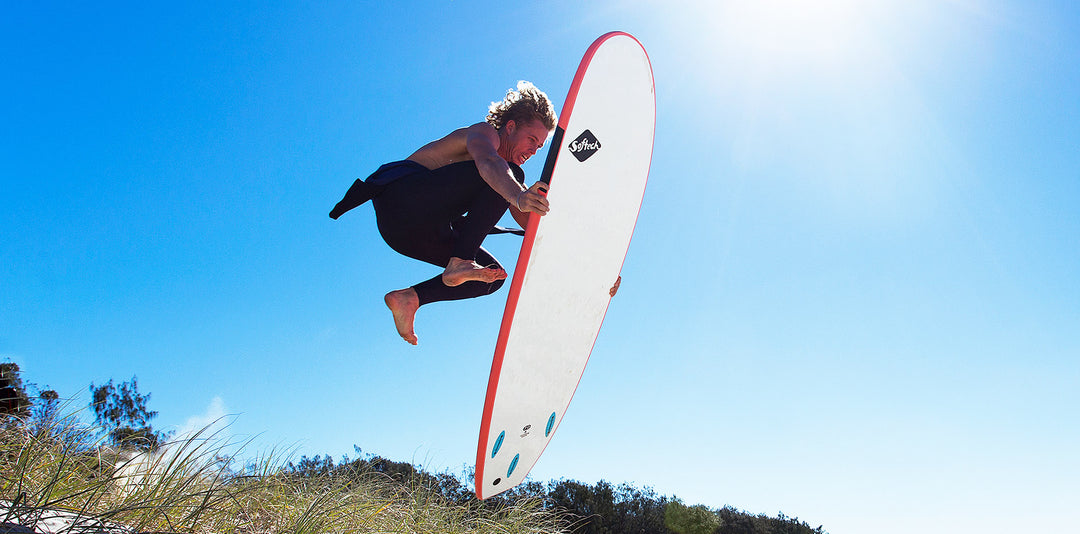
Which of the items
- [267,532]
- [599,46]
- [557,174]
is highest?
[599,46]

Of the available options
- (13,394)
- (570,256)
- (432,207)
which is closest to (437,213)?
(432,207)

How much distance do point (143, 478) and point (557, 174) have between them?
2.61 meters

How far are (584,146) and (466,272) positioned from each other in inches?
34.8

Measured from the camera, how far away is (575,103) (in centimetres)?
301

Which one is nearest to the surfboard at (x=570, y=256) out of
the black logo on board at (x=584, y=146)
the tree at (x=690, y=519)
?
the black logo on board at (x=584, y=146)

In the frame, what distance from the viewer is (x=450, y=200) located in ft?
10.3

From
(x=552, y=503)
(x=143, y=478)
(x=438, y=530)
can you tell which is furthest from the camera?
(x=552, y=503)

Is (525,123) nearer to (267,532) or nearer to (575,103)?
(575,103)

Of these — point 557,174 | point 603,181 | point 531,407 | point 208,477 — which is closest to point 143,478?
point 208,477

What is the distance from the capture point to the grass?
267cm

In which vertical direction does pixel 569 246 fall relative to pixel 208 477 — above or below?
above

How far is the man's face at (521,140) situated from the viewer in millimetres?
3338

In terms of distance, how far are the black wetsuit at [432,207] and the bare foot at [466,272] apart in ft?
0.17

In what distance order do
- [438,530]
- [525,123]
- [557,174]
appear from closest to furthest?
[557,174], [525,123], [438,530]
